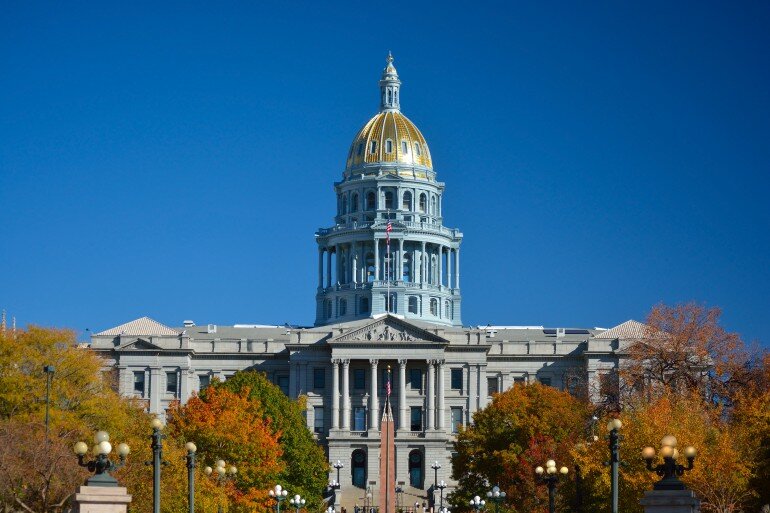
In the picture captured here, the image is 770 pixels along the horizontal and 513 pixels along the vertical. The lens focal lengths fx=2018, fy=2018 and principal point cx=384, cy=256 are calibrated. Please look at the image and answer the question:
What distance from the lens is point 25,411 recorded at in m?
134

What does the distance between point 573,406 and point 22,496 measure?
56.4m

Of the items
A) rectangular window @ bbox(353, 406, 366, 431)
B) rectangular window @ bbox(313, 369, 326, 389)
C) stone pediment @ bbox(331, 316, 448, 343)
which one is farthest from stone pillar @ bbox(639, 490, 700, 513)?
rectangular window @ bbox(313, 369, 326, 389)

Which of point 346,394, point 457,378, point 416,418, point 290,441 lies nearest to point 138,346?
point 346,394

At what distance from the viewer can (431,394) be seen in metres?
195

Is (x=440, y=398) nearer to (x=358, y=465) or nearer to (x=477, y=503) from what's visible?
(x=358, y=465)

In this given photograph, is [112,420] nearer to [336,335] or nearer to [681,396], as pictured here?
[681,396]

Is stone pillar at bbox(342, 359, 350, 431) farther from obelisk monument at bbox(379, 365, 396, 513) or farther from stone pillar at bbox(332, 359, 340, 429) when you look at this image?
obelisk monument at bbox(379, 365, 396, 513)

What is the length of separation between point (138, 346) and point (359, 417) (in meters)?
22.8

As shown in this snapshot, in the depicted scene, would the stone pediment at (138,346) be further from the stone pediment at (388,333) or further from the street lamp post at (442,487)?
the street lamp post at (442,487)

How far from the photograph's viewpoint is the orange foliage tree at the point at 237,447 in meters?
132

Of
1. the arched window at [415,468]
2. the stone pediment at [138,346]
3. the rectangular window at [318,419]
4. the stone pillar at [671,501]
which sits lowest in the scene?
the stone pillar at [671,501]

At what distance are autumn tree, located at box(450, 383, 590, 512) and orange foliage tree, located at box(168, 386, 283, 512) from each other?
1437cm

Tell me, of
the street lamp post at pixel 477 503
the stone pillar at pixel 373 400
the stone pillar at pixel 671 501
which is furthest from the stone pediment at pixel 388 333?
the stone pillar at pixel 671 501

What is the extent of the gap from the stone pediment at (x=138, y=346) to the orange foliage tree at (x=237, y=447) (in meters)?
54.1
